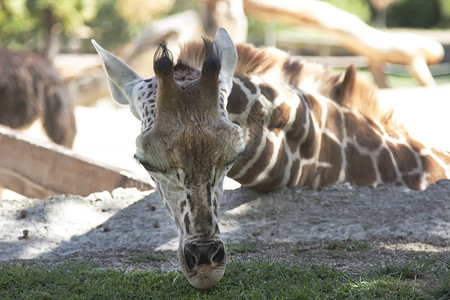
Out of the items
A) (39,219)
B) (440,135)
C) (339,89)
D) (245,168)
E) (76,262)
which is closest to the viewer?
(76,262)

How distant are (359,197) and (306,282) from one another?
5.71 ft

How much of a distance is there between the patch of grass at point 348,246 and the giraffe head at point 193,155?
1.13 metres

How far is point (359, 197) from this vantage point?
15.6 feet

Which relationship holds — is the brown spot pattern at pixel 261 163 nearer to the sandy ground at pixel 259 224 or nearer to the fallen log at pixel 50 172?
the sandy ground at pixel 259 224

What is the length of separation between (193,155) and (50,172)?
3.55 meters

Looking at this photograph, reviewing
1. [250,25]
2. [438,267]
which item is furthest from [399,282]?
[250,25]

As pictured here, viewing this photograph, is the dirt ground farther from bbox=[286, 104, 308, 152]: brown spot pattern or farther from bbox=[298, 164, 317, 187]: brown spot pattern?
bbox=[286, 104, 308, 152]: brown spot pattern

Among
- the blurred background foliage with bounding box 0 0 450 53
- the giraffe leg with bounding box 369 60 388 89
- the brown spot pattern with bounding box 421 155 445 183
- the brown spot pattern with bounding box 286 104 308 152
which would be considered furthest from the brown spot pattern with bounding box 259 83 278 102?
the blurred background foliage with bounding box 0 0 450 53

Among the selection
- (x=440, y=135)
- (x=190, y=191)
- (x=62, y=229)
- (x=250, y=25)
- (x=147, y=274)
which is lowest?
(x=250, y=25)

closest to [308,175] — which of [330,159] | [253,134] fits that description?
[330,159]

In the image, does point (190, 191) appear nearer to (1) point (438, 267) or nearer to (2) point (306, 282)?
(2) point (306, 282)

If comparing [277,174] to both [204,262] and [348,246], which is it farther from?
[204,262]

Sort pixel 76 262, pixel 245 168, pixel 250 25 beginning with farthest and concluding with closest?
pixel 250 25, pixel 245 168, pixel 76 262

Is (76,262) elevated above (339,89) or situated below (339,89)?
below
